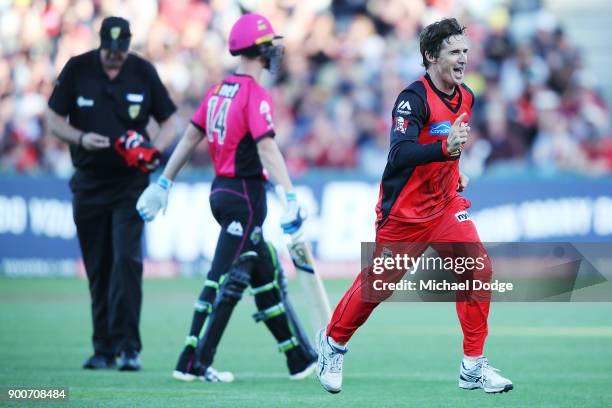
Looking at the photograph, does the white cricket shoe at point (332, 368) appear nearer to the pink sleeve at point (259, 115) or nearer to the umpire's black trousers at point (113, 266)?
the pink sleeve at point (259, 115)

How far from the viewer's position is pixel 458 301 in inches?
298

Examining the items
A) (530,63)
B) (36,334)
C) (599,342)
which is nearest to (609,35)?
(530,63)

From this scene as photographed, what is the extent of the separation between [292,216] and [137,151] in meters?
1.76

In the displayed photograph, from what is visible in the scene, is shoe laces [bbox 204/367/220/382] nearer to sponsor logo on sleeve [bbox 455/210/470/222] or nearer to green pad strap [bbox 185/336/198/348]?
green pad strap [bbox 185/336/198/348]

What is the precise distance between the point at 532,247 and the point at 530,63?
3.91m

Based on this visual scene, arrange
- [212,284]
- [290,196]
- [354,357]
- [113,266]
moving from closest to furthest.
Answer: [290,196] < [212,284] < [113,266] < [354,357]

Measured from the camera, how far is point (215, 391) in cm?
840

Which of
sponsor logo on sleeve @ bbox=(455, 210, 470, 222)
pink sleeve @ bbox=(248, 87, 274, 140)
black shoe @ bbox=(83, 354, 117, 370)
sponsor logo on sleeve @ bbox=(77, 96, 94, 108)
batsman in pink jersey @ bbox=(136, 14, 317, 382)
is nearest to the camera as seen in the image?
sponsor logo on sleeve @ bbox=(455, 210, 470, 222)

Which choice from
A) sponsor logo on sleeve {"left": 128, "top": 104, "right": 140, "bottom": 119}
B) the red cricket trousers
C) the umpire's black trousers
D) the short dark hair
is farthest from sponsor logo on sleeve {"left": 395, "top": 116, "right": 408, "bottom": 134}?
sponsor logo on sleeve {"left": 128, "top": 104, "right": 140, "bottom": 119}

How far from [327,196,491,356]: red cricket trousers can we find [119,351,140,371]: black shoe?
2408 millimetres

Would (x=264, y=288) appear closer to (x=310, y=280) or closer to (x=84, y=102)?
(x=310, y=280)

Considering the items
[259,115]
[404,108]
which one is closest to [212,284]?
[259,115]

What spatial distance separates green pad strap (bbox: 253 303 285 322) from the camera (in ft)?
30.2

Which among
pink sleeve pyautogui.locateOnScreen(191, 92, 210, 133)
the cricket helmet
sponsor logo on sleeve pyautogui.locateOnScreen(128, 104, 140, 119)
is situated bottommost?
sponsor logo on sleeve pyautogui.locateOnScreen(128, 104, 140, 119)
